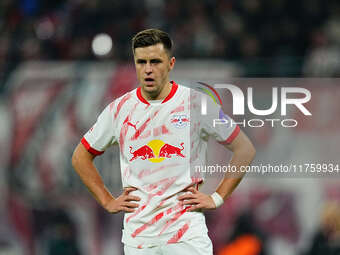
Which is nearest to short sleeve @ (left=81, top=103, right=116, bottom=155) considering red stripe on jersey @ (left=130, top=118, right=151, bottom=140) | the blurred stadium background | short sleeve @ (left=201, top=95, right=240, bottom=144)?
red stripe on jersey @ (left=130, top=118, right=151, bottom=140)

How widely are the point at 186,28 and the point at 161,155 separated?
15.8ft

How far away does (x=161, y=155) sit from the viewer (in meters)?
4.69

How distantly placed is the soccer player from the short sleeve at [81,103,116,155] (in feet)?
0.04

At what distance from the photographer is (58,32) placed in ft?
31.1

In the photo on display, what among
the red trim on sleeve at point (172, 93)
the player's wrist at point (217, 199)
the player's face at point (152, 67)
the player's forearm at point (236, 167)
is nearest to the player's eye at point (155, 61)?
the player's face at point (152, 67)

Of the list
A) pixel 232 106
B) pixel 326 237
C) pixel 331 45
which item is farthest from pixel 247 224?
pixel 331 45

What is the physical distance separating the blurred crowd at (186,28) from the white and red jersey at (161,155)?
313cm

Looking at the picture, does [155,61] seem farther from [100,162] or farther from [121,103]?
[100,162]

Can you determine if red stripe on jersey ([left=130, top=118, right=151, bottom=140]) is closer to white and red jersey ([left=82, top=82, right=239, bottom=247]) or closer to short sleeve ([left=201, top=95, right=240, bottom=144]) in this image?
white and red jersey ([left=82, top=82, right=239, bottom=247])

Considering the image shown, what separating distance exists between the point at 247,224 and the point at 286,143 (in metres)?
0.96

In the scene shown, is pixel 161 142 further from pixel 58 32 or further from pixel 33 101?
pixel 58 32

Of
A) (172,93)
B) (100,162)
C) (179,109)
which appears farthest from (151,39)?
(100,162)

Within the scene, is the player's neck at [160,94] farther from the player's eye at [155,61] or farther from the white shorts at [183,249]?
the white shorts at [183,249]

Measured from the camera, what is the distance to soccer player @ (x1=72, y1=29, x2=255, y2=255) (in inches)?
183
